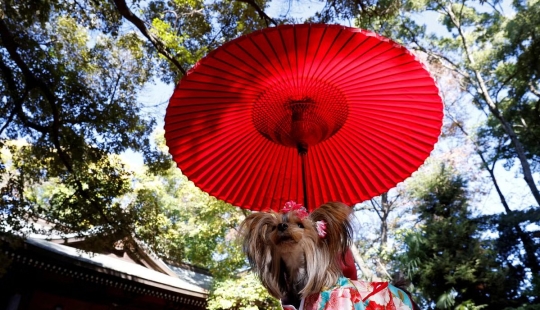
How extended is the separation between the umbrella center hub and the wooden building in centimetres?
644

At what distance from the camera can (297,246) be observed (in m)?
2.12

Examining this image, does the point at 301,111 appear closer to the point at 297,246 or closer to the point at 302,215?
the point at 302,215

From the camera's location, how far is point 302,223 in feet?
7.02

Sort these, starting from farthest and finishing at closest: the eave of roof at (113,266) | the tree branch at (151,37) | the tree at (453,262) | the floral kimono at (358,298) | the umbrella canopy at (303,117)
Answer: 1. the tree at (453,262)
2. the eave of roof at (113,266)
3. the tree branch at (151,37)
4. the umbrella canopy at (303,117)
5. the floral kimono at (358,298)

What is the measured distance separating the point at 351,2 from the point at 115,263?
907cm

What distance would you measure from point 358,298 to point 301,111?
3.86 feet

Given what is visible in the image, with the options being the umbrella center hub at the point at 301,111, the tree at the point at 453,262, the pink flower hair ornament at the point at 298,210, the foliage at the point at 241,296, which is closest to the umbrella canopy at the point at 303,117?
the umbrella center hub at the point at 301,111

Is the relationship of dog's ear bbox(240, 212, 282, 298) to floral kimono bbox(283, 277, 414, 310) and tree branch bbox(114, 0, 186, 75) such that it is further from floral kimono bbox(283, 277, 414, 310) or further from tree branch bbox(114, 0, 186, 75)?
tree branch bbox(114, 0, 186, 75)

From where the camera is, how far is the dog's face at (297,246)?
210 centimetres

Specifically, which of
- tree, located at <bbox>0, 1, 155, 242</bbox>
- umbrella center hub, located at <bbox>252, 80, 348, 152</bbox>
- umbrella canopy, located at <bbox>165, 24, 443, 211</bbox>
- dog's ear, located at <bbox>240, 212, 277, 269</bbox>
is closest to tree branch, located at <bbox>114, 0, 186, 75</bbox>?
tree, located at <bbox>0, 1, 155, 242</bbox>

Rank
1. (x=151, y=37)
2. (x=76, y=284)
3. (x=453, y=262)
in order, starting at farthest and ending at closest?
(x=76, y=284)
(x=453, y=262)
(x=151, y=37)

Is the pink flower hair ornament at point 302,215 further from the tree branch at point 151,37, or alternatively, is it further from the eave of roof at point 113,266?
the eave of roof at point 113,266

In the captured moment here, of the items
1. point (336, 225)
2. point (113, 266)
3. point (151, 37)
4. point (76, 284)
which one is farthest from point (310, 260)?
point (113, 266)

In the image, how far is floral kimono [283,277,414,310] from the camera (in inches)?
78.4
